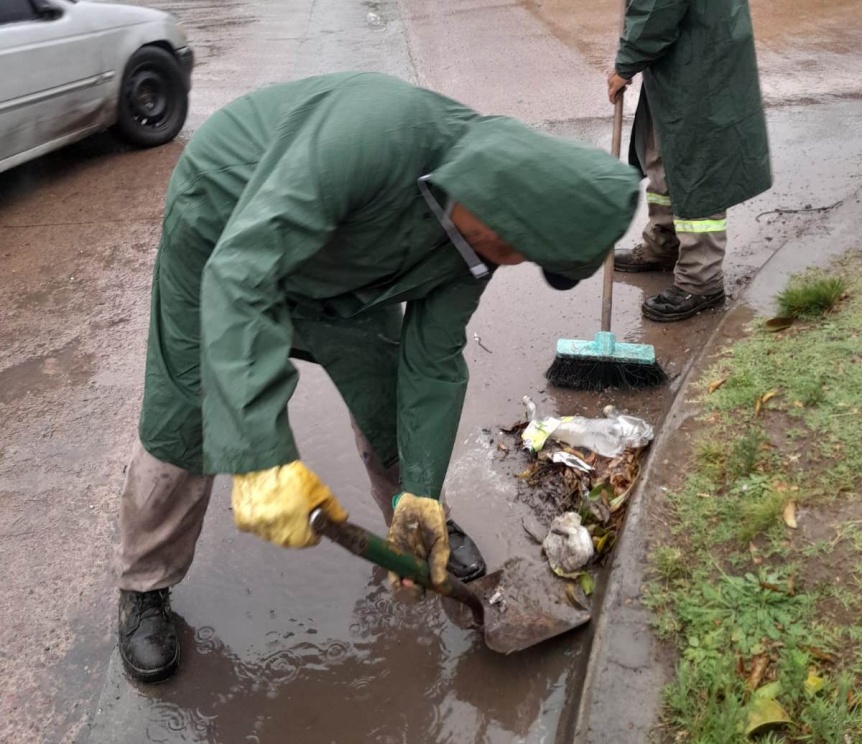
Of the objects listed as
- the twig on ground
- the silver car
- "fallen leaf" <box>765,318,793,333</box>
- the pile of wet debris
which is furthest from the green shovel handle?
the silver car

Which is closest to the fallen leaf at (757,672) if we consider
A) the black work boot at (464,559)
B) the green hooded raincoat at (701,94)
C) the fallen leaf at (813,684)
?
the fallen leaf at (813,684)

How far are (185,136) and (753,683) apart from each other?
19.9 ft

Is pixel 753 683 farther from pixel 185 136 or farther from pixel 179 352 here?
pixel 185 136

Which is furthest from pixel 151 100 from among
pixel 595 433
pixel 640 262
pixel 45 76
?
pixel 595 433

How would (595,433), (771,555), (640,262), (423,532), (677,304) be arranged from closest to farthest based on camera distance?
(423,532)
(771,555)
(595,433)
(677,304)
(640,262)

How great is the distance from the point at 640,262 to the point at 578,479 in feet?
5.83

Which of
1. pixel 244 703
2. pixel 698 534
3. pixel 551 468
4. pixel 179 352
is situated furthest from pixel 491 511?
pixel 179 352

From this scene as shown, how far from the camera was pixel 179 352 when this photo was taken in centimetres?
219

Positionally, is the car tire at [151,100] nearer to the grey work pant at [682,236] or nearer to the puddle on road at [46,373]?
the puddle on road at [46,373]

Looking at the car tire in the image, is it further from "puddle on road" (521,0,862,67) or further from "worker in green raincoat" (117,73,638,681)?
"worker in green raincoat" (117,73,638,681)

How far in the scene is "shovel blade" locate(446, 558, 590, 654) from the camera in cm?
244

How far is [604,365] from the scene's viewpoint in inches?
137

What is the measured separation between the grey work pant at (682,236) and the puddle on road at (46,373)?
112 inches

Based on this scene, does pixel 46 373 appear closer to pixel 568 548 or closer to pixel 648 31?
pixel 568 548
